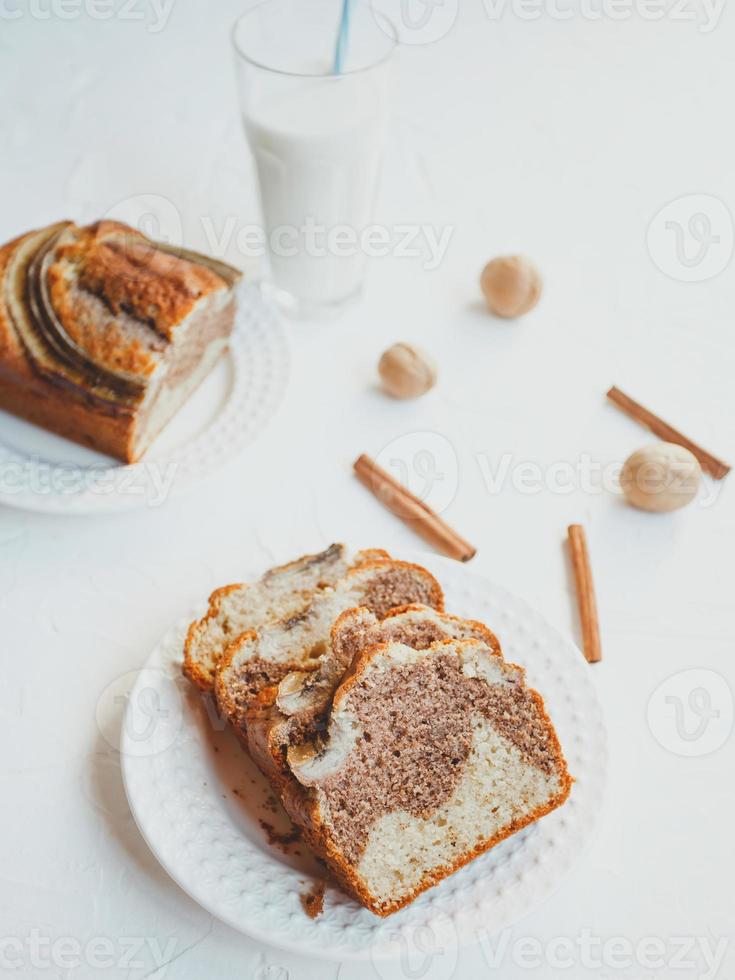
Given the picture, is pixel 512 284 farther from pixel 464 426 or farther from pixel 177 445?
pixel 177 445

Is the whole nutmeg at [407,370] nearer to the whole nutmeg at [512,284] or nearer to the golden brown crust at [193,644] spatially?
the whole nutmeg at [512,284]

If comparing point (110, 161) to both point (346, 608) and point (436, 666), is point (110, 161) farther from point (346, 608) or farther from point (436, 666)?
point (436, 666)

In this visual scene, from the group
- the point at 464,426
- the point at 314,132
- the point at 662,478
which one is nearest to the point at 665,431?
the point at 662,478

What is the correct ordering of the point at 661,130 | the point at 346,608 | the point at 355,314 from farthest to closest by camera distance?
1. the point at 661,130
2. the point at 355,314
3. the point at 346,608

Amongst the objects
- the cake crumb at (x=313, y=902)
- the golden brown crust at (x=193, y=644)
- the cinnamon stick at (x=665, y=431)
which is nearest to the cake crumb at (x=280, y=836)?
the cake crumb at (x=313, y=902)

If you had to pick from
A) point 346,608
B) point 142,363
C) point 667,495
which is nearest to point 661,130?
point 667,495

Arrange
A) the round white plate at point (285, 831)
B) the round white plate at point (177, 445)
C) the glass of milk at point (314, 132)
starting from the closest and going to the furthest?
the round white plate at point (285, 831) < the round white plate at point (177, 445) < the glass of milk at point (314, 132)
